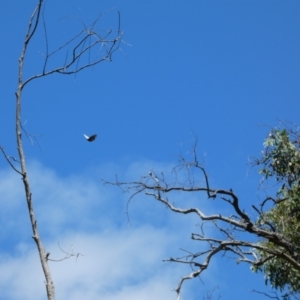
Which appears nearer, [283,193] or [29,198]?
[29,198]

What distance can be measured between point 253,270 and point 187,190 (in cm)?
282

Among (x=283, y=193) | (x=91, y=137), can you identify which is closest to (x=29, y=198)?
(x=91, y=137)

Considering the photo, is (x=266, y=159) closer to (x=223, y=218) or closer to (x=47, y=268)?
(x=223, y=218)

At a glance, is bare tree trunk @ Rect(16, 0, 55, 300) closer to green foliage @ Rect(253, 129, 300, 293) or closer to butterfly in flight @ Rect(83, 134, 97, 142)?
butterfly in flight @ Rect(83, 134, 97, 142)

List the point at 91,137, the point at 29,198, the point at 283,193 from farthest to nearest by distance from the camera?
the point at 283,193 → the point at 91,137 → the point at 29,198

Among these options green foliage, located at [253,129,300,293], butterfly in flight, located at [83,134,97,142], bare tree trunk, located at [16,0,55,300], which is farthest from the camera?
green foliage, located at [253,129,300,293]

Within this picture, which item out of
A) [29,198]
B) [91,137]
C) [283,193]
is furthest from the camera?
[283,193]

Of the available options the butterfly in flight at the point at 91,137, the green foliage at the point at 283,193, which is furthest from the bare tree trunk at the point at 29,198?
the green foliage at the point at 283,193

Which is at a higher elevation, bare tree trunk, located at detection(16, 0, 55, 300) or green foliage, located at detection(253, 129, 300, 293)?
green foliage, located at detection(253, 129, 300, 293)

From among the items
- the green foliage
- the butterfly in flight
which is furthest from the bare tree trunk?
the green foliage

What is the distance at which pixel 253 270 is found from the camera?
30.3 ft

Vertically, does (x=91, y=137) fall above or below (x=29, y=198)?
above

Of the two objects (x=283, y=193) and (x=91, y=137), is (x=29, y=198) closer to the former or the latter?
(x=91, y=137)

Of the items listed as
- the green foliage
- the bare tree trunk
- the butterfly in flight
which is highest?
the green foliage
